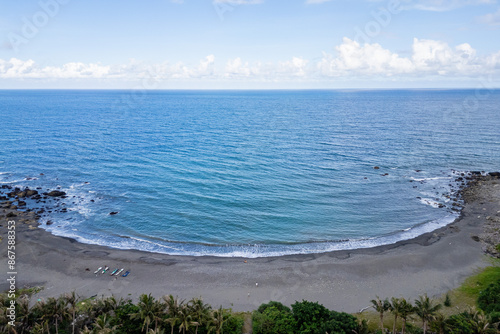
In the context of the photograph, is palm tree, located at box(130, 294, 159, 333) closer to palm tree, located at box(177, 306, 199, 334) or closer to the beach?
palm tree, located at box(177, 306, 199, 334)

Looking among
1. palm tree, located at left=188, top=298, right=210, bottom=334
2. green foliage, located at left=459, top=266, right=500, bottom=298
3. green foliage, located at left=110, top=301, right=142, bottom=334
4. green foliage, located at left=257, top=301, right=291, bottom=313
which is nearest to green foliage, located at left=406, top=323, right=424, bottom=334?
green foliage, located at left=257, top=301, right=291, bottom=313

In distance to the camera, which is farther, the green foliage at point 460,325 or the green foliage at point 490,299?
the green foliage at point 490,299

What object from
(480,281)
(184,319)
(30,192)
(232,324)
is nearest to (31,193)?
(30,192)

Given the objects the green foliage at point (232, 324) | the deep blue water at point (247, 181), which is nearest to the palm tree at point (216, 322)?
the green foliage at point (232, 324)

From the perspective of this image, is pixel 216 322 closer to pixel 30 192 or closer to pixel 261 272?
pixel 261 272

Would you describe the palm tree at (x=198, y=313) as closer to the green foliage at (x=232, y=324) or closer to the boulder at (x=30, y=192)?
the green foliage at (x=232, y=324)

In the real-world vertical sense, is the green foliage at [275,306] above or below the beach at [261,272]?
above
